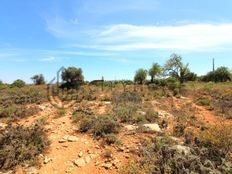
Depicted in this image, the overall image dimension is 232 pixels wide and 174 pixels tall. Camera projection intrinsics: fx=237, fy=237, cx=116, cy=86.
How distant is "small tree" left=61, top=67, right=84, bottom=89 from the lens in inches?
Result: 882

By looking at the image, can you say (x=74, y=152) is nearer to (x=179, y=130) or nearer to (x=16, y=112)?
(x=179, y=130)

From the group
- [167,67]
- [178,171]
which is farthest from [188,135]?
[167,67]

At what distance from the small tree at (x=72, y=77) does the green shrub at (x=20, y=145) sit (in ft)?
47.6

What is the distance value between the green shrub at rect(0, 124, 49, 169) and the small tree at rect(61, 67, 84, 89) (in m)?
14.5

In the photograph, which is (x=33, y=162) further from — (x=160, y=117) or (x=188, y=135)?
(x=160, y=117)

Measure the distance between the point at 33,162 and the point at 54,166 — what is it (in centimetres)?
58

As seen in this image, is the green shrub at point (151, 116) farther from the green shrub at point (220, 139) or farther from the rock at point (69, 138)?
the rock at point (69, 138)

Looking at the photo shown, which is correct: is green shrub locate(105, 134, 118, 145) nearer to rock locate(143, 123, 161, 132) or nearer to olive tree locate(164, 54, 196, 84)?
rock locate(143, 123, 161, 132)

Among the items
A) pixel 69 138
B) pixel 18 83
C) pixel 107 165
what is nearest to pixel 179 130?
pixel 107 165

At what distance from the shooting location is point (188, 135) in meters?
7.67

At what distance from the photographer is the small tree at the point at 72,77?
73.5 feet

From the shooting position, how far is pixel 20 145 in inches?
275

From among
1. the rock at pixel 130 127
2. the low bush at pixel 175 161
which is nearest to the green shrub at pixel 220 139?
the low bush at pixel 175 161

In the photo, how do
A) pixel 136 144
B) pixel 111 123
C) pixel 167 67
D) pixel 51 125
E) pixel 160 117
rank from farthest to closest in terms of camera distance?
1. pixel 167 67
2. pixel 160 117
3. pixel 51 125
4. pixel 111 123
5. pixel 136 144
